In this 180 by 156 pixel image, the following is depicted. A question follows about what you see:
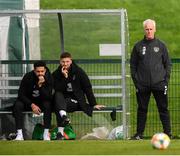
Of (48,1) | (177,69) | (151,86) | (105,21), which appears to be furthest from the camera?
(48,1)

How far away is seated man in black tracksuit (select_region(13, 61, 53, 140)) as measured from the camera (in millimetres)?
18094

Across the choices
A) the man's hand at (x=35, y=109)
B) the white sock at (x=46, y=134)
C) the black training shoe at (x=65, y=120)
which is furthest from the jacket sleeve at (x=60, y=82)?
the white sock at (x=46, y=134)

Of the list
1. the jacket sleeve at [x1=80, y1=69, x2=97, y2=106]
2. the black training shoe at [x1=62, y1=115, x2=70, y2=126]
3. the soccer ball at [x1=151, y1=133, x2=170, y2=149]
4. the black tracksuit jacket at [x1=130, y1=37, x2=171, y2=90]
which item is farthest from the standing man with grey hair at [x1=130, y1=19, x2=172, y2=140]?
the soccer ball at [x1=151, y1=133, x2=170, y2=149]

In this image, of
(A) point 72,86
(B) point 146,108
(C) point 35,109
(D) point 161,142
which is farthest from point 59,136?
(D) point 161,142

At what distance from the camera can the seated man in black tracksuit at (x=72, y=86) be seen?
719 inches

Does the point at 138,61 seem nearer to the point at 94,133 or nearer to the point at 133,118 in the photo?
the point at 94,133

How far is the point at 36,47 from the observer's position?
1992 centimetres

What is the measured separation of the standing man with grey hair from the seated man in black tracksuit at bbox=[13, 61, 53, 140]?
1609mm

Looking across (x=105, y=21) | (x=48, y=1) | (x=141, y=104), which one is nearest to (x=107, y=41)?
(x=105, y=21)

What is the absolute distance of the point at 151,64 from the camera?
17.9m

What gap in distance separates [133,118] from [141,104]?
3.54m

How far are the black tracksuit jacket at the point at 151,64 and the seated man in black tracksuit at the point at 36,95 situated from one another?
63.5 inches

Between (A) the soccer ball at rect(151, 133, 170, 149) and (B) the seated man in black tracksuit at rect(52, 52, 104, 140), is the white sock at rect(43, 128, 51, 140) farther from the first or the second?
(A) the soccer ball at rect(151, 133, 170, 149)

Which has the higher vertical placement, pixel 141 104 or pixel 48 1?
pixel 48 1
